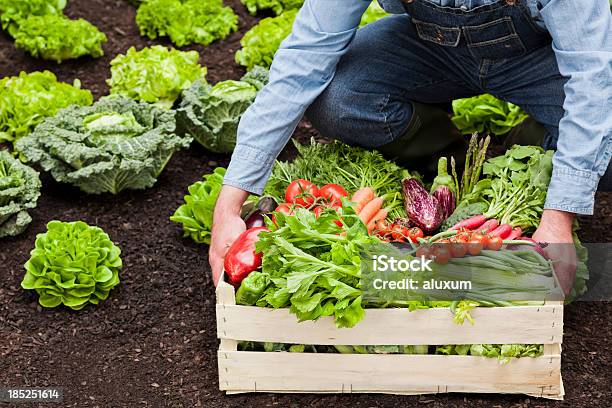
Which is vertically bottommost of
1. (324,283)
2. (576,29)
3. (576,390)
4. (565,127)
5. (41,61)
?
(41,61)

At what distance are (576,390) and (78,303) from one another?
2127mm

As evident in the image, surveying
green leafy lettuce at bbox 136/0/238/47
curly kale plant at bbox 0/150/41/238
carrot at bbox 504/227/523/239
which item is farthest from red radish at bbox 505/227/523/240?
green leafy lettuce at bbox 136/0/238/47

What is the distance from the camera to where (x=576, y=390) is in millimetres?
3459

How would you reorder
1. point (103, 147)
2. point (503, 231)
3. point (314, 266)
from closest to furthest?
point (314, 266)
point (503, 231)
point (103, 147)

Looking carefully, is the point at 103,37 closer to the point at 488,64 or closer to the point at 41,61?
the point at 41,61

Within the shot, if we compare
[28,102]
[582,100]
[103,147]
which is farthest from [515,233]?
[28,102]

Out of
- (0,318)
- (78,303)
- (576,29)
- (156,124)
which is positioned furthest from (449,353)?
(156,124)

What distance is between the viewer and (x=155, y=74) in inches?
207

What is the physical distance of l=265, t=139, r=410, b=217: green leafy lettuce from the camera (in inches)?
159

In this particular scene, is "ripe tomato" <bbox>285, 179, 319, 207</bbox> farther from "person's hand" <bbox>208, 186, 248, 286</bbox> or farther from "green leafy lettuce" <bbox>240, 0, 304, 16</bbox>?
"green leafy lettuce" <bbox>240, 0, 304, 16</bbox>

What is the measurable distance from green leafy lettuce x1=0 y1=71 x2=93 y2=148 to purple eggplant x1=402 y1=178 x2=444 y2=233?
2241 millimetres

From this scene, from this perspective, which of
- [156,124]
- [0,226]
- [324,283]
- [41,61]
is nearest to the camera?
[324,283]

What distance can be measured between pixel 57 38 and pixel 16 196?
64.9 inches

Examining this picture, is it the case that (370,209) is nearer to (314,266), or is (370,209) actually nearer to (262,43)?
(314,266)
